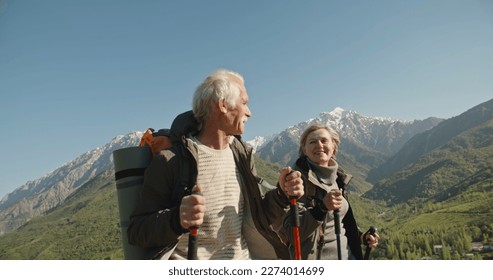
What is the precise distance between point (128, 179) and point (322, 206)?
243 cm

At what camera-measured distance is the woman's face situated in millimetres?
5445

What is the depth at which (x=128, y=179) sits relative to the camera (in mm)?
3445

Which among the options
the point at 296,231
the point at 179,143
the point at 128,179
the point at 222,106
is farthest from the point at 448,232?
the point at 128,179

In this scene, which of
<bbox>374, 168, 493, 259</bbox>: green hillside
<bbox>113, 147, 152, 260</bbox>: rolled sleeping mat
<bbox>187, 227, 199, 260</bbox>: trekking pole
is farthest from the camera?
<bbox>374, 168, 493, 259</bbox>: green hillside

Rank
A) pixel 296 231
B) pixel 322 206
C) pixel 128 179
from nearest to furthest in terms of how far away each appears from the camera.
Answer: pixel 128 179 → pixel 296 231 → pixel 322 206

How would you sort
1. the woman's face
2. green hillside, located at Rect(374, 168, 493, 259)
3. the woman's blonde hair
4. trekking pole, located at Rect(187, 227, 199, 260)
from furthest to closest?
1. green hillside, located at Rect(374, 168, 493, 259)
2. the woman's blonde hair
3. the woman's face
4. trekking pole, located at Rect(187, 227, 199, 260)

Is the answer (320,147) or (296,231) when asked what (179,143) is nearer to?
(296,231)

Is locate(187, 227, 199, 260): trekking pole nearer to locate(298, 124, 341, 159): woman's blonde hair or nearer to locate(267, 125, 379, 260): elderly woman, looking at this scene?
locate(267, 125, 379, 260): elderly woman

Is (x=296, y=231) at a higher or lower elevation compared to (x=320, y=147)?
lower

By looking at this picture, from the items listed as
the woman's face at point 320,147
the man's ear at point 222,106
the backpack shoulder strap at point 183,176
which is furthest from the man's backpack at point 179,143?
the woman's face at point 320,147

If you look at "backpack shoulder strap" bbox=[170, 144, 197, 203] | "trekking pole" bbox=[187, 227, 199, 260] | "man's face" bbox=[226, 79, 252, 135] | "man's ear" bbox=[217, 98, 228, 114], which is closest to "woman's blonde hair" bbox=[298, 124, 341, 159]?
"man's face" bbox=[226, 79, 252, 135]

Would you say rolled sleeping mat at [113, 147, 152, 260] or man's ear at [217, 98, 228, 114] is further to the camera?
man's ear at [217, 98, 228, 114]
